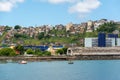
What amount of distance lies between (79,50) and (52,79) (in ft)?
373

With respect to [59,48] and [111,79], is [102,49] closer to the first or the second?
[59,48]

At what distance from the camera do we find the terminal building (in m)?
182

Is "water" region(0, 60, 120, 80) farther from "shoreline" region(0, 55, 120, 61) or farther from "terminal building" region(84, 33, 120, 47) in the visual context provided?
"terminal building" region(84, 33, 120, 47)

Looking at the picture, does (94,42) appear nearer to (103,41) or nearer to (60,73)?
(103,41)

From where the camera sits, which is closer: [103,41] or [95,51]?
[95,51]

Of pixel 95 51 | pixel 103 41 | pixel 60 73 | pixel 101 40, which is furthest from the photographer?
pixel 101 40

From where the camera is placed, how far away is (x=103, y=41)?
597 feet

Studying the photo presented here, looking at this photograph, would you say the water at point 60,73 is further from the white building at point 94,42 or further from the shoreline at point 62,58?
the white building at point 94,42

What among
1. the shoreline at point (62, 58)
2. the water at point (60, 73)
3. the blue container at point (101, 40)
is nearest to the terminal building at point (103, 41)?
the blue container at point (101, 40)

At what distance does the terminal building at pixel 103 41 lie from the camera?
182 metres

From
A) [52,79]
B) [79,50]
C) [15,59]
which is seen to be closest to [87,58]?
[79,50]

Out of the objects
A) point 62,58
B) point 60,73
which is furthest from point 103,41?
point 60,73

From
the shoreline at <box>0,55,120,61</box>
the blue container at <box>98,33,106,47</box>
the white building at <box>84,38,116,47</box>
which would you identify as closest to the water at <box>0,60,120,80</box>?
the shoreline at <box>0,55,120,61</box>

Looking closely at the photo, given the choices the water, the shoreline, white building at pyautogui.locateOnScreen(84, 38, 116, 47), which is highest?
white building at pyautogui.locateOnScreen(84, 38, 116, 47)
